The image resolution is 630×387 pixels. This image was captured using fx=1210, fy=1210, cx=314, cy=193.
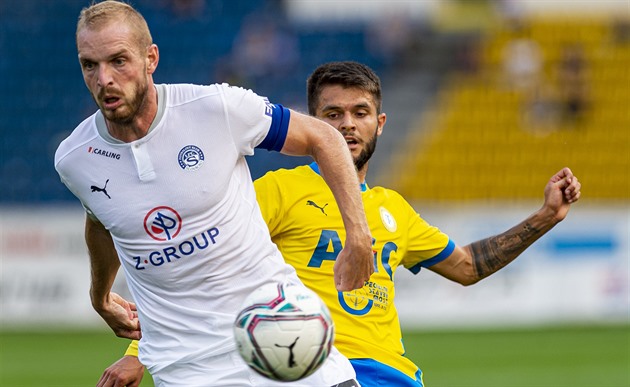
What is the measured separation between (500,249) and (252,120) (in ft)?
7.07

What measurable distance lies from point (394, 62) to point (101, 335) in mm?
9717

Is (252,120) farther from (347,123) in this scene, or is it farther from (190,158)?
(347,123)

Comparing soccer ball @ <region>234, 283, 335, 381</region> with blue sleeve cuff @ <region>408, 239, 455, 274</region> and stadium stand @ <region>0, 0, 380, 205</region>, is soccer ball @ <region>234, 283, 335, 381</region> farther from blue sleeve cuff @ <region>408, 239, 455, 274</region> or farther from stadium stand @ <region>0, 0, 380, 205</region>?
stadium stand @ <region>0, 0, 380, 205</region>

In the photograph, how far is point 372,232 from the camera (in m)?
5.84

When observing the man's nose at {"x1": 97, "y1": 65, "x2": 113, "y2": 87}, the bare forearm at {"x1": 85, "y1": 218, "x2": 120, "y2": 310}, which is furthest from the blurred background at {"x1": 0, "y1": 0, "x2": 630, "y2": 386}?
the man's nose at {"x1": 97, "y1": 65, "x2": 113, "y2": 87}

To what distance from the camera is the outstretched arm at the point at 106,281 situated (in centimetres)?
528

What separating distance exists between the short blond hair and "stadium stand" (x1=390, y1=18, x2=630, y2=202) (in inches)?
662

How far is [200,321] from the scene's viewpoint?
15.6 feet

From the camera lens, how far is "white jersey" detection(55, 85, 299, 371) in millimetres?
4727

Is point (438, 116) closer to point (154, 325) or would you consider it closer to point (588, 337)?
point (588, 337)

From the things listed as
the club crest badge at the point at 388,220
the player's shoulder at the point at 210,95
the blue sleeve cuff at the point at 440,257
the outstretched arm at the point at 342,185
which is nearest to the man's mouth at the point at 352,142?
the club crest badge at the point at 388,220

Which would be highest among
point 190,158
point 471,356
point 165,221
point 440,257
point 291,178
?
point 471,356

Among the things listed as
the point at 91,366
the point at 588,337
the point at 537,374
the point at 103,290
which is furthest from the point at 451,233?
the point at 103,290

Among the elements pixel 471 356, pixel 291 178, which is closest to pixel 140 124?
pixel 291 178
